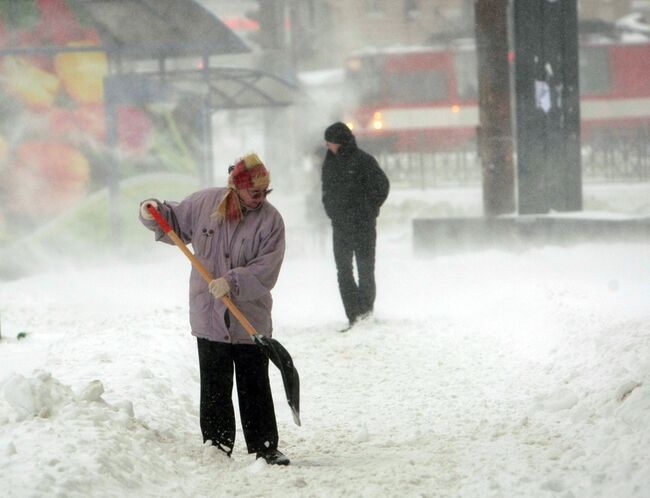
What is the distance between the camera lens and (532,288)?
9.72m

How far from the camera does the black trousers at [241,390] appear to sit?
5.10 metres

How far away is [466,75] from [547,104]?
15.8 m

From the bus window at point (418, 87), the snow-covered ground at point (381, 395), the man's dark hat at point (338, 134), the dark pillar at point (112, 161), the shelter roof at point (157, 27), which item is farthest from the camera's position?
the bus window at point (418, 87)

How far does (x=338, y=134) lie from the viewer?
28.2 feet

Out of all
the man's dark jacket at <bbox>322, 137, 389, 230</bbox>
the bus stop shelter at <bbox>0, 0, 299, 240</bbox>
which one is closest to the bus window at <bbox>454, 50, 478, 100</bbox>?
the bus stop shelter at <bbox>0, 0, 299, 240</bbox>

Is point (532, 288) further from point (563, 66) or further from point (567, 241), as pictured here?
point (563, 66)

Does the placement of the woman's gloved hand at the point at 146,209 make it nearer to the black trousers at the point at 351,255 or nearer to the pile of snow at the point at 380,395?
the pile of snow at the point at 380,395

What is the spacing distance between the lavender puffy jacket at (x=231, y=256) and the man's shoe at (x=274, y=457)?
0.53 metres

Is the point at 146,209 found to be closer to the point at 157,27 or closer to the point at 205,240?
the point at 205,240

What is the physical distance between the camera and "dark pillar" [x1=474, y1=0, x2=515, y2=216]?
13703mm

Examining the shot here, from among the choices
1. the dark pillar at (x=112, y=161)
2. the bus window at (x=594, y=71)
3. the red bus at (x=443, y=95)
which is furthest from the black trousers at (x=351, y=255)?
the bus window at (x=594, y=71)

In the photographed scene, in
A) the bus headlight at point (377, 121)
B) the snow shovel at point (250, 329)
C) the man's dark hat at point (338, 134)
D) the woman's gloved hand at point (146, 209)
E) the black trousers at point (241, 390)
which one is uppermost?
the bus headlight at point (377, 121)

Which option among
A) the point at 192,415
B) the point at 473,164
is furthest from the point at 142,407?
the point at 473,164

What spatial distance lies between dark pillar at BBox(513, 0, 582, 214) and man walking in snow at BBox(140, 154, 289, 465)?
28.6 feet
